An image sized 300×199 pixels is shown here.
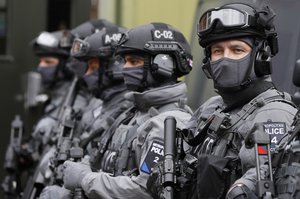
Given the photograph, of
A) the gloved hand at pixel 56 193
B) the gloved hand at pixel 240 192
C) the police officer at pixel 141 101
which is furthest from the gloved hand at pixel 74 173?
the gloved hand at pixel 240 192

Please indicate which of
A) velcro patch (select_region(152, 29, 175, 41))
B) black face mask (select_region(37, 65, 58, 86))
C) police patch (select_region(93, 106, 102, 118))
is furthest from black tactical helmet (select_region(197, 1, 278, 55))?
black face mask (select_region(37, 65, 58, 86))

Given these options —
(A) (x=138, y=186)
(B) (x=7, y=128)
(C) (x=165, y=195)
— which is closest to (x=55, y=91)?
(B) (x=7, y=128)

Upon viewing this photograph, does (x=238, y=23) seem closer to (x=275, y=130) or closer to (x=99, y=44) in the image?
(x=275, y=130)

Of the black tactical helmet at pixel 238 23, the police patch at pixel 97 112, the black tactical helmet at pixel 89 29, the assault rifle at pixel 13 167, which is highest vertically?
the black tactical helmet at pixel 238 23

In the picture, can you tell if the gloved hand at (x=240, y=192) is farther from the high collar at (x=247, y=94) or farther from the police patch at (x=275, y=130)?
the high collar at (x=247, y=94)

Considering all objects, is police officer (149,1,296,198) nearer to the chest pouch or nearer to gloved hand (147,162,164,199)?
the chest pouch

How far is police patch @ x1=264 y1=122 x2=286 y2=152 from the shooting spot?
4246mm

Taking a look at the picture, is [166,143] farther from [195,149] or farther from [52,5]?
[52,5]

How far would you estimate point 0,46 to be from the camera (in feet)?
39.6

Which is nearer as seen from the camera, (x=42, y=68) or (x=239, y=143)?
(x=239, y=143)

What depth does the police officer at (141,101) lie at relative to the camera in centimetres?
550

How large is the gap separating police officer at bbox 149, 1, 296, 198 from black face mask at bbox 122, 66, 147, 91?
1172mm

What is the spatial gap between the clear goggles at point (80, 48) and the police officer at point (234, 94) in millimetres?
3211

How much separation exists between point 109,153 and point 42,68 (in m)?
4.34
